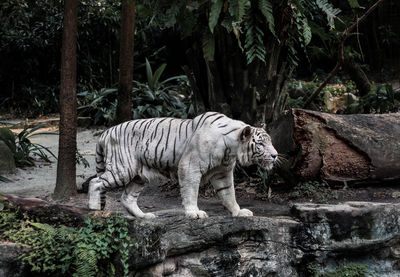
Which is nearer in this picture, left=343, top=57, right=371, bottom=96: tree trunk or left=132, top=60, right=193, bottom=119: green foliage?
left=343, top=57, right=371, bottom=96: tree trunk

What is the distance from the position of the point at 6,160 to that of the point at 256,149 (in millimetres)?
5475

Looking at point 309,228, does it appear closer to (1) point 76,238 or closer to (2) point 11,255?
(1) point 76,238

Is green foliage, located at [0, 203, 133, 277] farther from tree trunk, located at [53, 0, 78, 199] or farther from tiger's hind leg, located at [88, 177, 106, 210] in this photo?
tree trunk, located at [53, 0, 78, 199]

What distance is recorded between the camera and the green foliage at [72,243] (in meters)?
4.15

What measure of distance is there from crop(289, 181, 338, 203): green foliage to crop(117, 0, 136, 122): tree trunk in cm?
369

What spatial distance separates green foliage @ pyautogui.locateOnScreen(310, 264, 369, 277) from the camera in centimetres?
536

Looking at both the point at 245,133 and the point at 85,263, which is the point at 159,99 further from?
the point at 85,263

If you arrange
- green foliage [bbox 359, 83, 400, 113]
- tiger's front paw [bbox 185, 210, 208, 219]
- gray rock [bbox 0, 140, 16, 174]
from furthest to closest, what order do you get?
green foliage [bbox 359, 83, 400, 113] → gray rock [bbox 0, 140, 16, 174] → tiger's front paw [bbox 185, 210, 208, 219]

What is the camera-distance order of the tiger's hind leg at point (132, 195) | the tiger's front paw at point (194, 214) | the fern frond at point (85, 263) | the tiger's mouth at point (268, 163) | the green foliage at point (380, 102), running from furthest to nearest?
the green foliage at point (380, 102) → the tiger's hind leg at point (132, 195) → the tiger's mouth at point (268, 163) → the tiger's front paw at point (194, 214) → the fern frond at point (85, 263)

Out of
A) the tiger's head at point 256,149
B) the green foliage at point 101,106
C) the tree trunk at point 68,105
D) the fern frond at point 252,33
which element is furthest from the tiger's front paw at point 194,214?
the green foliage at point 101,106


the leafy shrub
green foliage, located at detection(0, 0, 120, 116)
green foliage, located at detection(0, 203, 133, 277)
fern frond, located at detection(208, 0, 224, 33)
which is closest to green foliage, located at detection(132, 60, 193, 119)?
the leafy shrub

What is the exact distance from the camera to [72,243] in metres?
4.29

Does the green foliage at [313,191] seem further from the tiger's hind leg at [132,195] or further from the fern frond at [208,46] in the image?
the tiger's hind leg at [132,195]

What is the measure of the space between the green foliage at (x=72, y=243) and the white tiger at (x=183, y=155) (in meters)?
0.82
